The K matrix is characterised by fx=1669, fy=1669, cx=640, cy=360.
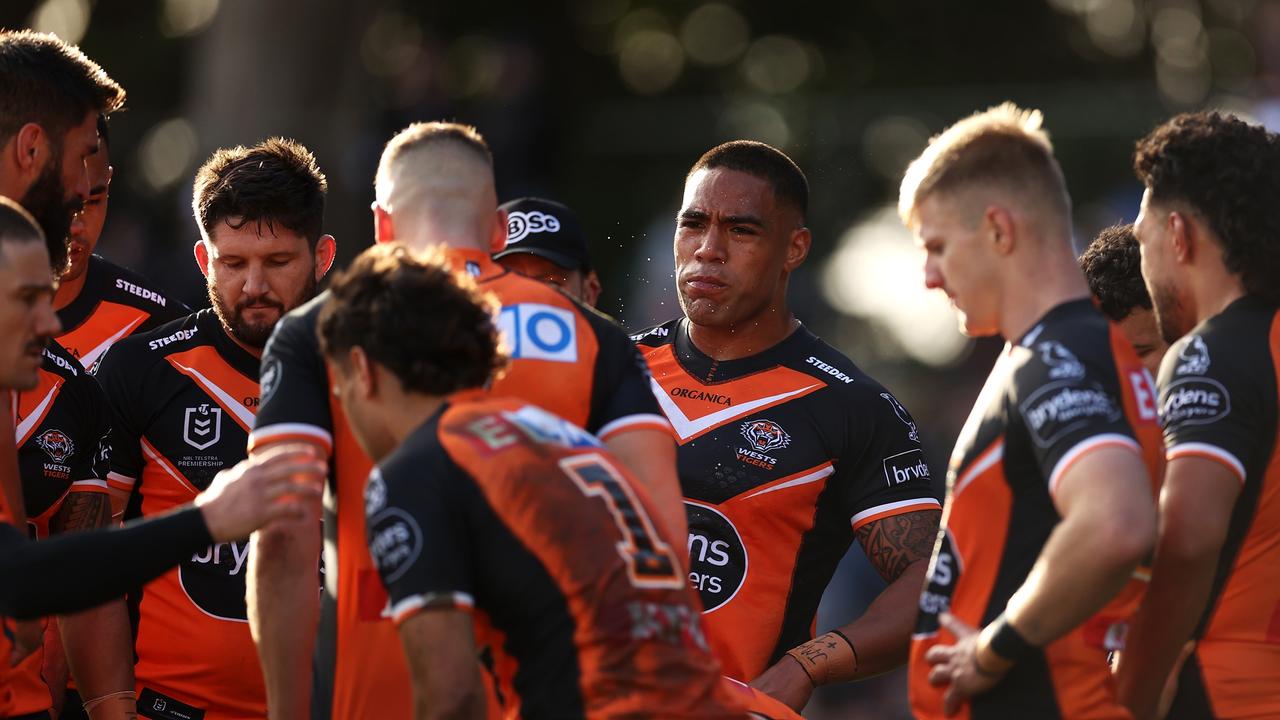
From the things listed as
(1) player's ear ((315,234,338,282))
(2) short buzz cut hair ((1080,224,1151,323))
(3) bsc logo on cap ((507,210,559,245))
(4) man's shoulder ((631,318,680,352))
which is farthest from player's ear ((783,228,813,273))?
(1) player's ear ((315,234,338,282))

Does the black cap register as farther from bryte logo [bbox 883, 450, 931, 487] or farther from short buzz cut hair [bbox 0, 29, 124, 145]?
short buzz cut hair [bbox 0, 29, 124, 145]

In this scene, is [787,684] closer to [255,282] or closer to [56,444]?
[255,282]

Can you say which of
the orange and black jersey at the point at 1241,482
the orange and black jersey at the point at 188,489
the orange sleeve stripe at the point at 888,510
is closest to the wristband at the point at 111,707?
the orange and black jersey at the point at 188,489

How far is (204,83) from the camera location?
1664cm

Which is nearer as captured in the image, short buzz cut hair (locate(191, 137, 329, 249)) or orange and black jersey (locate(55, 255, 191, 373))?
short buzz cut hair (locate(191, 137, 329, 249))

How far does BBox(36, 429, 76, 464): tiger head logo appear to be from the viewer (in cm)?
600

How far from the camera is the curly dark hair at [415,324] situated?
14.3 feet

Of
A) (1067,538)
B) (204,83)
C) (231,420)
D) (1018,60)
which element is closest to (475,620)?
(1067,538)

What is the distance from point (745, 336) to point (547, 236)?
42.2 inches

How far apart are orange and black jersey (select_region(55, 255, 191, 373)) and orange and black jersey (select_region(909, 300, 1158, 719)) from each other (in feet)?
12.6

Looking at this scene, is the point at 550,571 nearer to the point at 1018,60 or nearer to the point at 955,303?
the point at 955,303

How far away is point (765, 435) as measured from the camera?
666 cm

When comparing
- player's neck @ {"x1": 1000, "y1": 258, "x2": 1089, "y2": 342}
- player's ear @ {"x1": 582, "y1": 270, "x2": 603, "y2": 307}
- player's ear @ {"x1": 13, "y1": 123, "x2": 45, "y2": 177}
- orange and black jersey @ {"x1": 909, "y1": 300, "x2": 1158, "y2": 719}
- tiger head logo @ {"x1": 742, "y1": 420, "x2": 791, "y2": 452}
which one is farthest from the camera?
player's ear @ {"x1": 582, "y1": 270, "x2": 603, "y2": 307}

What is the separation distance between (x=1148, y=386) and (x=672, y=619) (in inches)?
60.2
